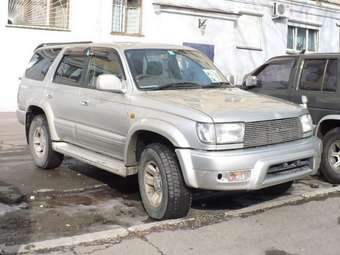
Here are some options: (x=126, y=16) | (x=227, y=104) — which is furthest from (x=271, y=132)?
(x=126, y=16)

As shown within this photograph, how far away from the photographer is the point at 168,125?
18.2 ft

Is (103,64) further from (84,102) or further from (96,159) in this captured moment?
(96,159)

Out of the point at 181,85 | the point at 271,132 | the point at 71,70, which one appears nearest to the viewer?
the point at 271,132

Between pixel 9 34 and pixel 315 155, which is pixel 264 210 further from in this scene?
pixel 9 34

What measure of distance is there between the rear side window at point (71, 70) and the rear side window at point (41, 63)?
0.35 m

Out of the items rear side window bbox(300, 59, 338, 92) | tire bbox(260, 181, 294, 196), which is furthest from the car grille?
rear side window bbox(300, 59, 338, 92)

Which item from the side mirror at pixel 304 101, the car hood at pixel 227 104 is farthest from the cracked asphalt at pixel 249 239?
the side mirror at pixel 304 101

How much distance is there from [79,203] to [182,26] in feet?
37.1

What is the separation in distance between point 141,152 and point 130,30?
10432 millimetres

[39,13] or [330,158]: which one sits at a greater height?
[39,13]

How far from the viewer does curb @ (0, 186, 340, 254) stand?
4.88 metres

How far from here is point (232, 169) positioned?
5.36 metres

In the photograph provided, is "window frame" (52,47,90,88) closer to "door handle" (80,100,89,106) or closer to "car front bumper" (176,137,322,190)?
"door handle" (80,100,89,106)

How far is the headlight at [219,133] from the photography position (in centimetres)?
533
